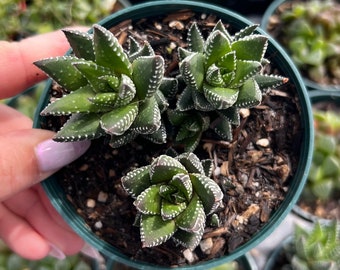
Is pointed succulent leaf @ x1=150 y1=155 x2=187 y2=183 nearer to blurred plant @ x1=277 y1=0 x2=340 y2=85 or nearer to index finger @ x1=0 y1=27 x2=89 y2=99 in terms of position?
index finger @ x1=0 y1=27 x2=89 y2=99

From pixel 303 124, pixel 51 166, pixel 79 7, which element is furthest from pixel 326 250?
pixel 79 7

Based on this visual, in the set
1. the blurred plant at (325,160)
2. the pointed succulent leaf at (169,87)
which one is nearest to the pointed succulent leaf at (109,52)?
the pointed succulent leaf at (169,87)

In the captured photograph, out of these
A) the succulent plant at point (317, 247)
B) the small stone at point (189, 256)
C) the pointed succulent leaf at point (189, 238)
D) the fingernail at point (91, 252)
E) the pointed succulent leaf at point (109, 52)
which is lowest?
the fingernail at point (91, 252)

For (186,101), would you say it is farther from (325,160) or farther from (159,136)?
(325,160)

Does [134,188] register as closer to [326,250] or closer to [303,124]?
[303,124]

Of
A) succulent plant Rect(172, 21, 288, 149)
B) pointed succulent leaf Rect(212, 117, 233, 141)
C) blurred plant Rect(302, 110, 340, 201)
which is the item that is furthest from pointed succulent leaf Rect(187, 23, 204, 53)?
blurred plant Rect(302, 110, 340, 201)

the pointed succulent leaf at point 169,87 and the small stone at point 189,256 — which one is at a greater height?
the pointed succulent leaf at point 169,87

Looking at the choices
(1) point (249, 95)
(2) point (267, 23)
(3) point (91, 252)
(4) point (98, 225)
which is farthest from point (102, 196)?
(2) point (267, 23)

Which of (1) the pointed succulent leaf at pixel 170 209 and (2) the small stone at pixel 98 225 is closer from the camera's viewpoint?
(1) the pointed succulent leaf at pixel 170 209

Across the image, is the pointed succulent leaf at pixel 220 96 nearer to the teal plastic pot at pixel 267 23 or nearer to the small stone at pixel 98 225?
the small stone at pixel 98 225
